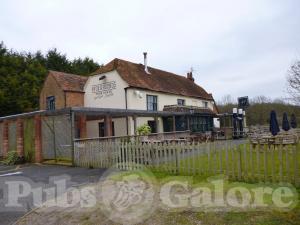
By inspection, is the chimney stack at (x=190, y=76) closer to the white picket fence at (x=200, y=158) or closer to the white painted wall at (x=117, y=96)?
the white painted wall at (x=117, y=96)

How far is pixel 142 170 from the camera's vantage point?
11141 millimetres

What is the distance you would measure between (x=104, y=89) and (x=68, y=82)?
4.14 meters

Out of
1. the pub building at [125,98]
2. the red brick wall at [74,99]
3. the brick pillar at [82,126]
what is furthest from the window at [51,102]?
the brick pillar at [82,126]

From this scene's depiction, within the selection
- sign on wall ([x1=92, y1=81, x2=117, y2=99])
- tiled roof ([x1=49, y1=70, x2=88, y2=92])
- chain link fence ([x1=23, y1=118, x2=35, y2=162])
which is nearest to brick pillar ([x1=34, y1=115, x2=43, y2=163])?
chain link fence ([x1=23, y1=118, x2=35, y2=162])

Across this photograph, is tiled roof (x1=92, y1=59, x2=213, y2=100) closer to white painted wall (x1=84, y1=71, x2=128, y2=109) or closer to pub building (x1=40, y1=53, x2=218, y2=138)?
pub building (x1=40, y1=53, x2=218, y2=138)

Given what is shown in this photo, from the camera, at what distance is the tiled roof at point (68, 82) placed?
2923 cm

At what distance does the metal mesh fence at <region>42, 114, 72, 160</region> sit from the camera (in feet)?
55.2

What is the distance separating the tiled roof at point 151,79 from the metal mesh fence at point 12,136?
10178mm

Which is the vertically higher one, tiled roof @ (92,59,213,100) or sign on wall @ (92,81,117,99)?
tiled roof @ (92,59,213,100)

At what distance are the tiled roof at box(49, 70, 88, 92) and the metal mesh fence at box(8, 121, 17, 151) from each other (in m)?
8.96

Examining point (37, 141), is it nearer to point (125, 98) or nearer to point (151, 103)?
point (125, 98)

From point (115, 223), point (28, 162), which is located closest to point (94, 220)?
point (115, 223)

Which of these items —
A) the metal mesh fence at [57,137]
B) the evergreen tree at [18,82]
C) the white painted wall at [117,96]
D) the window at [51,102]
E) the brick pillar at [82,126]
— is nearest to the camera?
the metal mesh fence at [57,137]

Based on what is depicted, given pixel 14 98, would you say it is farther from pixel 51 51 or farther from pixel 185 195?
pixel 185 195
